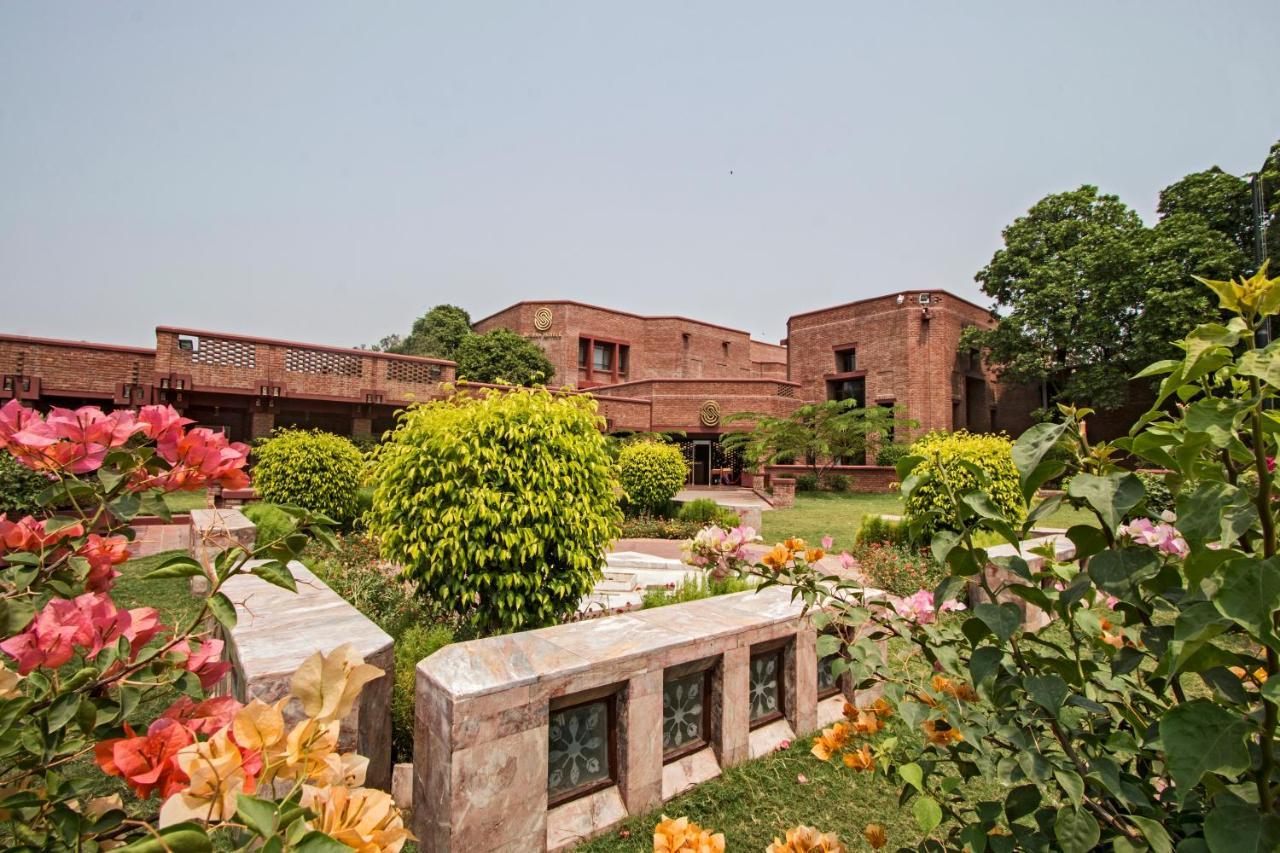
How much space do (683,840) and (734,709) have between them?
233 centimetres

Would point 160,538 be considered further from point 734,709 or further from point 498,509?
point 734,709

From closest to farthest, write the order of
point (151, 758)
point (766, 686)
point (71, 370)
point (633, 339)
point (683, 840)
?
point (151, 758) → point (683, 840) → point (766, 686) → point (71, 370) → point (633, 339)

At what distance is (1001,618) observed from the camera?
915mm

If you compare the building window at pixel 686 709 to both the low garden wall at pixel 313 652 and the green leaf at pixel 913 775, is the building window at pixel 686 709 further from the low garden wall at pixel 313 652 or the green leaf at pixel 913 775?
the green leaf at pixel 913 775

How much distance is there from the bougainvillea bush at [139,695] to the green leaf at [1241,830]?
927 millimetres

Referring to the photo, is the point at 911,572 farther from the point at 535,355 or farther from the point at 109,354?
the point at 535,355

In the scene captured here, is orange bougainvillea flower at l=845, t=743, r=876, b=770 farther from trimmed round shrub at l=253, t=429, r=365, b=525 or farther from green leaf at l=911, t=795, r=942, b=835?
trimmed round shrub at l=253, t=429, r=365, b=525

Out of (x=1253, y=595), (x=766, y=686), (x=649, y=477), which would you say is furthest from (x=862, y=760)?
(x=649, y=477)

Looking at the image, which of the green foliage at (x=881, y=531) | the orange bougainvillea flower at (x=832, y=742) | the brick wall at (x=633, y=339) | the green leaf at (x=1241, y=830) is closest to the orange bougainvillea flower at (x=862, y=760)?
the orange bougainvillea flower at (x=832, y=742)

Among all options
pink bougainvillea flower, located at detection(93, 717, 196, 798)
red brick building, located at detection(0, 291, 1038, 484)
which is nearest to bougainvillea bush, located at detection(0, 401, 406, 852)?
pink bougainvillea flower, located at detection(93, 717, 196, 798)

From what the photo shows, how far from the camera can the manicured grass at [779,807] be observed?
259 cm

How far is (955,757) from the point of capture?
1.18m

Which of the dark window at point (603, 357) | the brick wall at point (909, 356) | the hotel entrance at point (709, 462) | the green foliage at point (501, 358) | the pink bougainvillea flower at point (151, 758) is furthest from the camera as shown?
the dark window at point (603, 357)

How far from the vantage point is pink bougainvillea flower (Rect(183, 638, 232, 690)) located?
102cm
